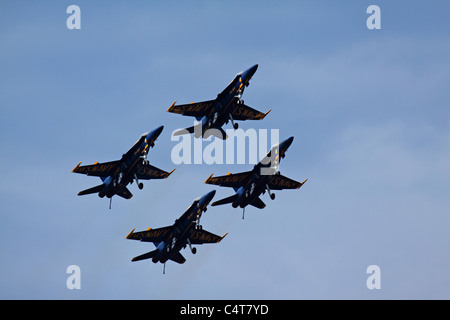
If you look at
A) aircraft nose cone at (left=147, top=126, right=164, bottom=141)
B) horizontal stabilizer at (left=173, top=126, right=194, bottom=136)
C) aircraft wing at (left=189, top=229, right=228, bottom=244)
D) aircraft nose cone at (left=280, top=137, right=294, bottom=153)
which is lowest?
aircraft wing at (left=189, top=229, right=228, bottom=244)

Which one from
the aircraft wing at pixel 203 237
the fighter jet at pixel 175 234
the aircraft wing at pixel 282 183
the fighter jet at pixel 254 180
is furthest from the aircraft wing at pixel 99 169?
the aircraft wing at pixel 282 183

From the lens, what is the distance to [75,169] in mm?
114375

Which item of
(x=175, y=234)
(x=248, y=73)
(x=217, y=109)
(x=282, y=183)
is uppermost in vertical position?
(x=248, y=73)

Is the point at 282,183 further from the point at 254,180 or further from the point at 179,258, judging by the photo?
the point at 179,258

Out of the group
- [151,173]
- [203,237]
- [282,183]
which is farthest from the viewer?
[203,237]

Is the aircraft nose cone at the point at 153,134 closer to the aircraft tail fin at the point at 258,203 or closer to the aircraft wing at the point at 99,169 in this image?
the aircraft wing at the point at 99,169

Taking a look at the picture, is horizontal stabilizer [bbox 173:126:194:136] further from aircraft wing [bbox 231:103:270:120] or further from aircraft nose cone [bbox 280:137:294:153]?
aircraft nose cone [bbox 280:137:294:153]

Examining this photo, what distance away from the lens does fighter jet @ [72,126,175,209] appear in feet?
367

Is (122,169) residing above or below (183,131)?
below

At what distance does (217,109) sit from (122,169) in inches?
543

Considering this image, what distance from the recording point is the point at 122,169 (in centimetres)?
11362

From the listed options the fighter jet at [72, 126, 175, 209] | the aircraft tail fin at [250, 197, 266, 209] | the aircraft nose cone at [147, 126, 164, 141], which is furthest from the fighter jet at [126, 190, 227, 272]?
the aircraft nose cone at [147, 126, 164, 141]

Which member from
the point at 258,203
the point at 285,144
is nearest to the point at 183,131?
the point at 285,144

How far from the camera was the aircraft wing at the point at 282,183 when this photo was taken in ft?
396
